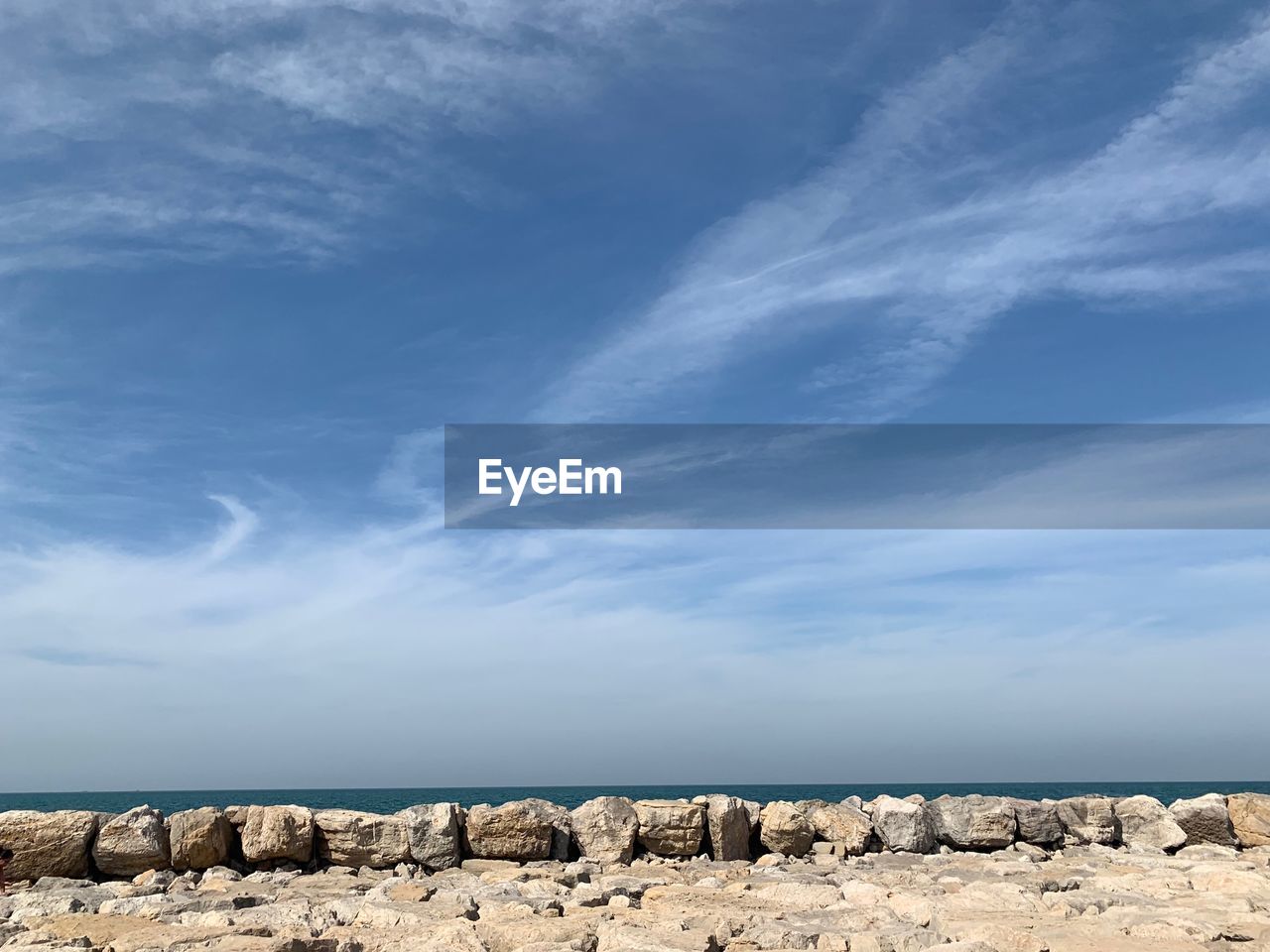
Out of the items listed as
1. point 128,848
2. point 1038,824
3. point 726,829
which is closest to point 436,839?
point 128,848

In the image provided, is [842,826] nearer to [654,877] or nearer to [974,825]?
[974,825]

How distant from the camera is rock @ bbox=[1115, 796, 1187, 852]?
13.5m

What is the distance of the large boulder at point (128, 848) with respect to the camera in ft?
35.5

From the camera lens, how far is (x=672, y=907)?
8602 mm

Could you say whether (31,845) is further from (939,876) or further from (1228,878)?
(1228,878)

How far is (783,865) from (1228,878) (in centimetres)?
428

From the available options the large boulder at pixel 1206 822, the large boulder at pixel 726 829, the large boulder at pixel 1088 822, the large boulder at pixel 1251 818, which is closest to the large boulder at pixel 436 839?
the large boulder at pixel 726 829

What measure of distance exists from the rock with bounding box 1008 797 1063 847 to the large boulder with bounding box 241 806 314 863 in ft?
27.5

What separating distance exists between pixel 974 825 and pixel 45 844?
1024 centimetres

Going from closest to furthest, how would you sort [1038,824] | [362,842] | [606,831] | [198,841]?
1. [198,841]
2. [362,842]
3. [606,831]
4. [1038,824]

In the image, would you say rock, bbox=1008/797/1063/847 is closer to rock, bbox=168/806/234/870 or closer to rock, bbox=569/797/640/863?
rock, bbox=569/797/640/863

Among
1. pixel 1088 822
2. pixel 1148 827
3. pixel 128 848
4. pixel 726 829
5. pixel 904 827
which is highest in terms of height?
pixel 128 848

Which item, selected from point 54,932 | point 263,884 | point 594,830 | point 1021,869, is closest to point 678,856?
point 594,830

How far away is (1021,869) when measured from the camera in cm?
1123
